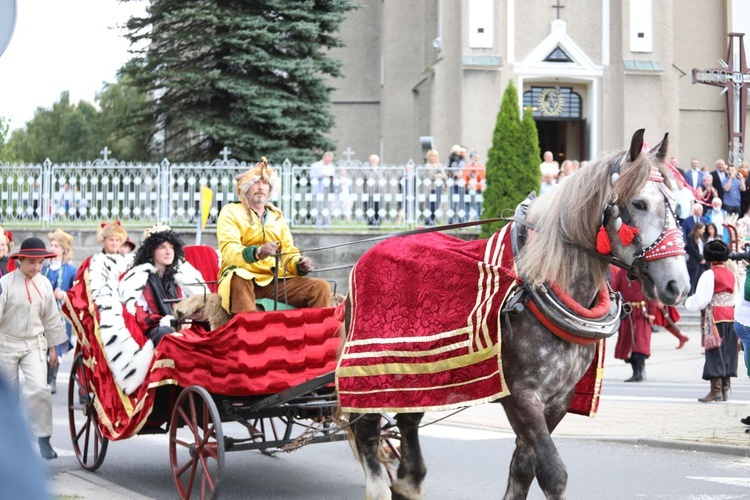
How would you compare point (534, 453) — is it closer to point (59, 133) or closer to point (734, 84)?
point (734, 84)

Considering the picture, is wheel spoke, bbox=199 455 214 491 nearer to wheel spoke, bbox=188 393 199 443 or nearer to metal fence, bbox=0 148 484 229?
wheel spoke, bbox=188 393 199 443

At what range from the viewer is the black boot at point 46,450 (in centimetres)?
884

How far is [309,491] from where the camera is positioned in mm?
7926

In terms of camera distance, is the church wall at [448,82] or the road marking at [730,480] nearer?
the road marking at [730,480]

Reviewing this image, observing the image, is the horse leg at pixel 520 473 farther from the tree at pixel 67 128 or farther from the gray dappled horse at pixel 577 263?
the tree at pixel 67 128

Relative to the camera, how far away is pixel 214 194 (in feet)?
72.4

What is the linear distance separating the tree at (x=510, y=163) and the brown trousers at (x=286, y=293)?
47.0 feet

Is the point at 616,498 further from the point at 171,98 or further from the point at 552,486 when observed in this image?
the point at 171,98

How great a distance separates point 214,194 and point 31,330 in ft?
43.3

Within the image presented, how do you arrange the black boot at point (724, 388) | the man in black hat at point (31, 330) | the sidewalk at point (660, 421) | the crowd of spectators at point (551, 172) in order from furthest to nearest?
the crowd of spectators at point (551, 172), the black boot at point (724, 388), the sidewalk at point (660, 421), the man in black hat at point (31, 330)

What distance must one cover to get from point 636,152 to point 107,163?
18605mm

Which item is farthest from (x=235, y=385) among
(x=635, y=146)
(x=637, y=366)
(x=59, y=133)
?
(x=59, y=133)

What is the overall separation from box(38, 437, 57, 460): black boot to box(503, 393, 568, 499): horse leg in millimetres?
4809

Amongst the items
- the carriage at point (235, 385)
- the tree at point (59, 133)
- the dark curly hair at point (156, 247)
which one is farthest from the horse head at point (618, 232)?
the tree at point (59, 133)
